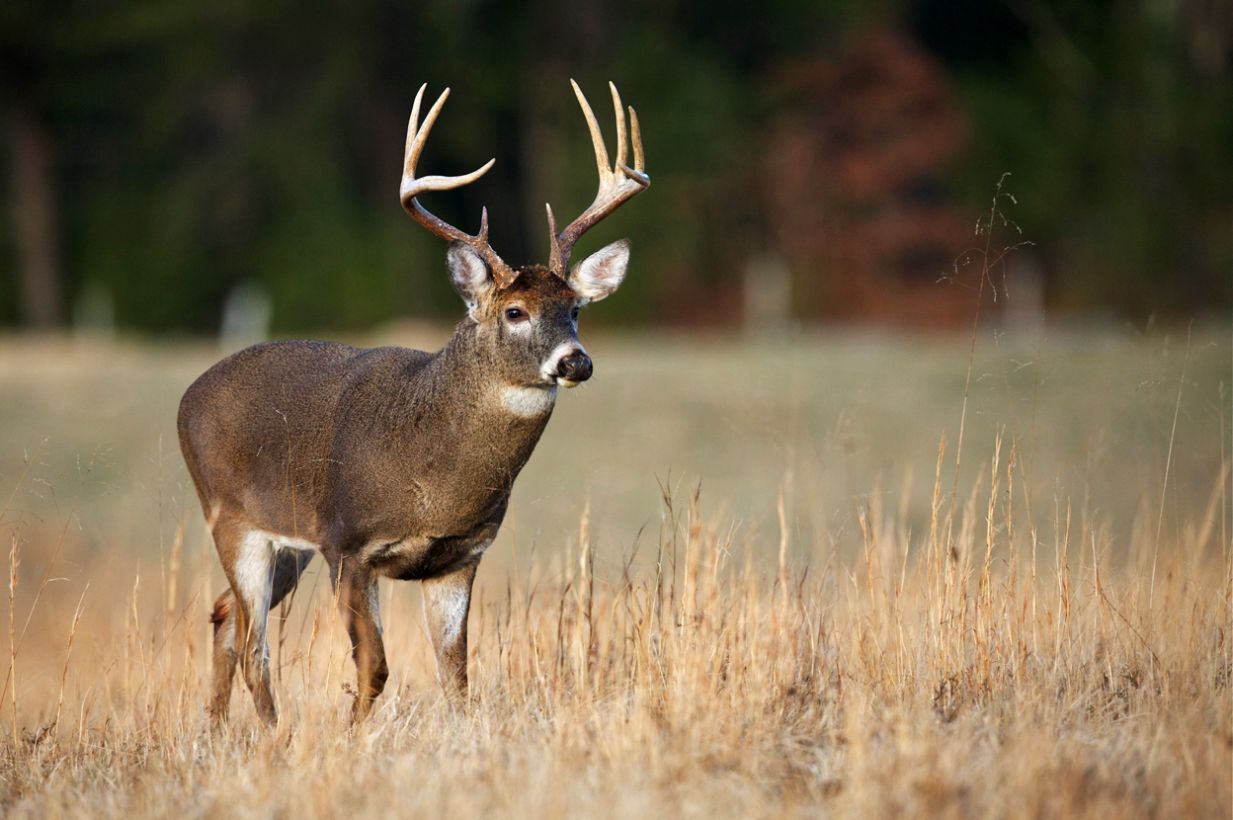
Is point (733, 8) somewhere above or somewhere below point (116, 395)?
above

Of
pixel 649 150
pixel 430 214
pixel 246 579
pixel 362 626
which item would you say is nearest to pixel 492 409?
pixel 430 214

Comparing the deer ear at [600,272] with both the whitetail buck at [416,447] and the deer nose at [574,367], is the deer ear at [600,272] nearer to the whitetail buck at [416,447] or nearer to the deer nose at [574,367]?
the whitetail buck at [416,447]

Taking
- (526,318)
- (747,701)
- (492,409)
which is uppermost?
(526,318)

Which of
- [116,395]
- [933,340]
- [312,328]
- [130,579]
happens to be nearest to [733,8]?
[312,328]

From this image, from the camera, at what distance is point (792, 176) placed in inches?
1363

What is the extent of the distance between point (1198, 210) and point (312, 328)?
55.6 ft

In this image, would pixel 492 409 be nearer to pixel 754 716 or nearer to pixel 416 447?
pixel 416 447

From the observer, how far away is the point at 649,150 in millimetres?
33500

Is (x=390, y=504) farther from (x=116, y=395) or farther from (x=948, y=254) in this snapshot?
(x=948, y=254)

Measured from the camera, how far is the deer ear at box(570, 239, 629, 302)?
7188 mm

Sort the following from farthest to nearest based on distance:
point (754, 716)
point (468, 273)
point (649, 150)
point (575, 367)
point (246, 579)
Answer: point (649, 150), point (246, 579), point (468, 273), point (575, 367), point (754, 716)

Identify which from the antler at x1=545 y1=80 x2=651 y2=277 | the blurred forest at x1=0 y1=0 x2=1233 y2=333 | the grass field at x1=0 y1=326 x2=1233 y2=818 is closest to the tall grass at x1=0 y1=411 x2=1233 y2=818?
the grass field at x1=0 y1=326 x2=1233 y2=818

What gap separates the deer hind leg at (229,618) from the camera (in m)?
7.54

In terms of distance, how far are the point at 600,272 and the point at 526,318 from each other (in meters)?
0.60
